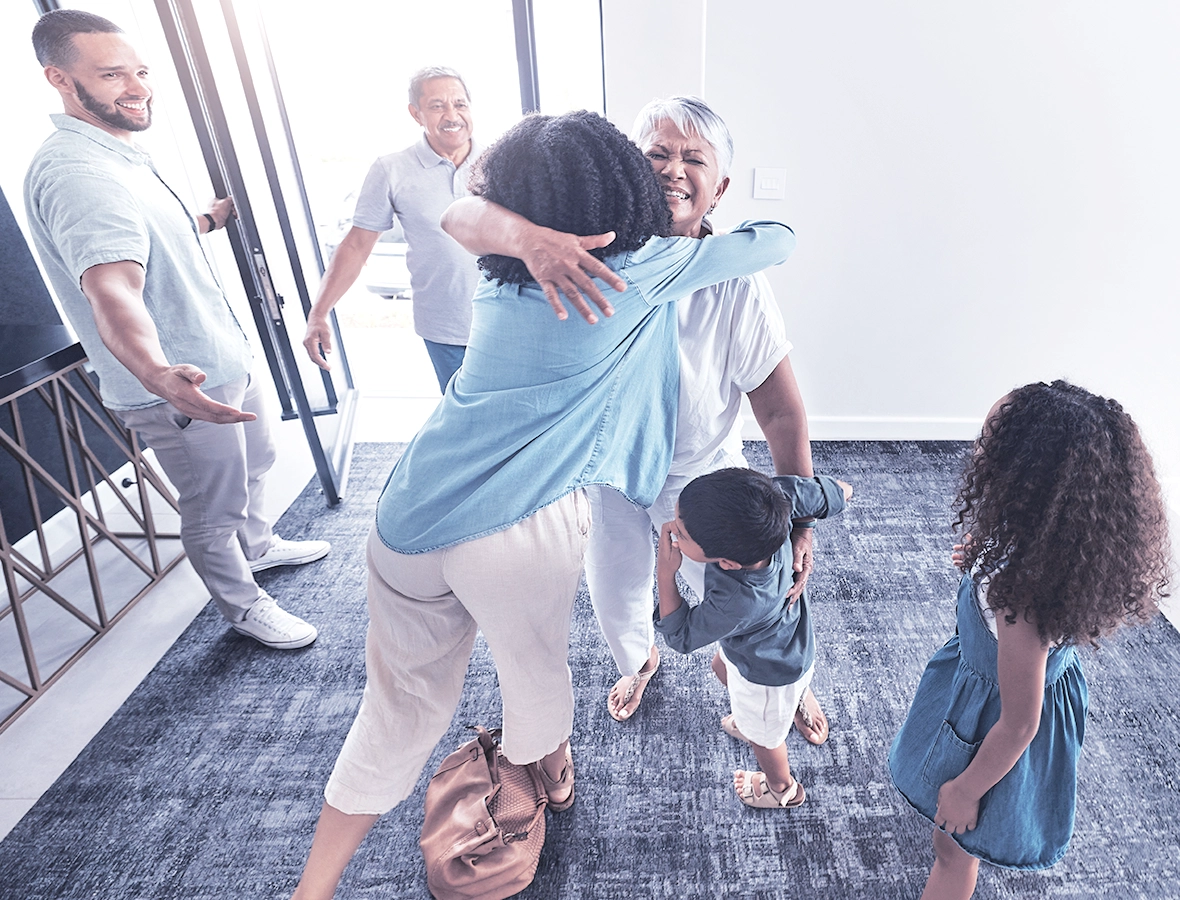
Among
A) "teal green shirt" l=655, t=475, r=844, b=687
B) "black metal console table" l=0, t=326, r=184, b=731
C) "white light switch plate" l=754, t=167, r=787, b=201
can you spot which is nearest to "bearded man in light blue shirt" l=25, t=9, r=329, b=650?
"black metal console table" l=0, t=326, r=184, b=731

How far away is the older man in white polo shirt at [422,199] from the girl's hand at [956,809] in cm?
Answer: 191

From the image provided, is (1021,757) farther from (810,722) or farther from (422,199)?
(422,199)

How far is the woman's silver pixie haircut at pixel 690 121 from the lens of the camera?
1064mm

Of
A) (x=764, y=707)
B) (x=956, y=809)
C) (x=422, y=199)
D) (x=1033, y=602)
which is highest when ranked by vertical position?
(x=422, y=199)

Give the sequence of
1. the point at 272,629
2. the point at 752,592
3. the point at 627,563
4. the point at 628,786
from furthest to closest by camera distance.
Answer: the point at 272,629 < the point at 628,786 < the point at 627,563 < the point at 752,592

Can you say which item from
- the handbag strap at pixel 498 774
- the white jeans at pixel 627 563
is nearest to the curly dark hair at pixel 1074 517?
the white jeans at pixel 627 563

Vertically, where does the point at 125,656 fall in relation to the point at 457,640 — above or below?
below

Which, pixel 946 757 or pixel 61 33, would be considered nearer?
pixel 946 757

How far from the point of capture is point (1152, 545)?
0.89 m

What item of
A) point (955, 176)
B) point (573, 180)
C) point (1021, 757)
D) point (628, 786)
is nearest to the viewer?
point (573, 180)

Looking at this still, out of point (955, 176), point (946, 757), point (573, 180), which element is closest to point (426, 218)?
point (573, 180)

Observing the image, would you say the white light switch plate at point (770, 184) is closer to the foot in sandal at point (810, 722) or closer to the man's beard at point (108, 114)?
the foot in sandal at point (810, 722)

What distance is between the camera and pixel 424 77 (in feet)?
6.79

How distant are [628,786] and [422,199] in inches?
Result: 70.3
